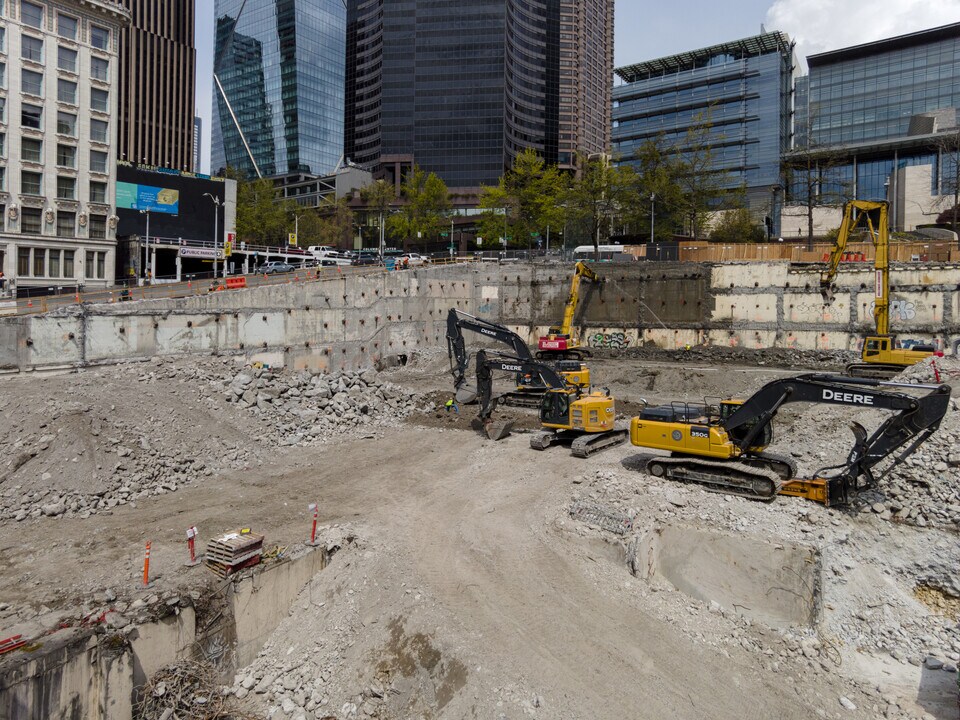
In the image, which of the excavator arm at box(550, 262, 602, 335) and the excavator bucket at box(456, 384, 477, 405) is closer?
the excavator bucket at box(456, 384, 477, 405)

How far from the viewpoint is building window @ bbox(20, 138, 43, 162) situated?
4875 cm

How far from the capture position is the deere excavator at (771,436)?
14.8m

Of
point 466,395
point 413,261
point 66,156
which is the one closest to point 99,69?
point 66,156

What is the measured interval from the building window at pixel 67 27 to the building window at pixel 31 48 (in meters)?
2.09

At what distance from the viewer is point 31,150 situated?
162 ft

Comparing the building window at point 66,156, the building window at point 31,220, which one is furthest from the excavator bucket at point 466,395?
the building window at point 66,156

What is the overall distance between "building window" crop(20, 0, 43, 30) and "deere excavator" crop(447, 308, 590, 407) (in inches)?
1831

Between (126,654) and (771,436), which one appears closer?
(126,654)

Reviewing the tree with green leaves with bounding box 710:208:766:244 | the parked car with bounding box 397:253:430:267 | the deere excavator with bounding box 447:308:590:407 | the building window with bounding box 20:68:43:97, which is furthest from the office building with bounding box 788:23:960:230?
the building window with bounding box 20:68:43:97

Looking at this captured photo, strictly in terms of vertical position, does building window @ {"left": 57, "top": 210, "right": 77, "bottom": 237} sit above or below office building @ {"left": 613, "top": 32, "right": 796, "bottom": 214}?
below

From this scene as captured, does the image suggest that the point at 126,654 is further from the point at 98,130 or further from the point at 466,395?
the point at 98,130

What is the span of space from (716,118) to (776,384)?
96.0 metres

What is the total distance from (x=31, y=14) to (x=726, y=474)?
6063cm

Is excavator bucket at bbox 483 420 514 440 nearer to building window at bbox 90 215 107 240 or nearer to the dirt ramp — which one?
the dirt ramp
